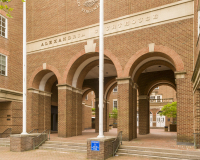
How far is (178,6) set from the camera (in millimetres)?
14664

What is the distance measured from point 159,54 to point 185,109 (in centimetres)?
427

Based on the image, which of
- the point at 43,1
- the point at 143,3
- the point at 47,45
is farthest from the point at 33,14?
the point at 143,3

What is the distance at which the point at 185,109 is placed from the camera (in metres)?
13.7

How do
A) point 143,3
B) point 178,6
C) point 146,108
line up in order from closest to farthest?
point 178,6
point 143,3
point 146,108

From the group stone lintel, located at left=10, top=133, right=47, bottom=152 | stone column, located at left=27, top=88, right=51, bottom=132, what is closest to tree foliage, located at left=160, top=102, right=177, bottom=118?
stone column, located at left=27, top=88, right=51, bottom=132

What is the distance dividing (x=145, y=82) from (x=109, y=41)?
347 inches

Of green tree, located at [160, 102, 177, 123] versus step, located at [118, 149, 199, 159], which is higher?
green tree, located at [160, 102, 177, 123]

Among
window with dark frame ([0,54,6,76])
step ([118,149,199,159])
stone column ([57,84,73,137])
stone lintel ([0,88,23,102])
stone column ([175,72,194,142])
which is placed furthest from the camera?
window with dark frame ([0,54,6,76])

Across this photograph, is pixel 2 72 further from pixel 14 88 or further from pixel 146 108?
pixel 146 108

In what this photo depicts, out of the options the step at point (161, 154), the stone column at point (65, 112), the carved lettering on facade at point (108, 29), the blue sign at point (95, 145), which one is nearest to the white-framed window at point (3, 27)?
the carved lettering on facade at point (108, 29)

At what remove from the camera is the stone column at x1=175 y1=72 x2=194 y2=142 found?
530 inches

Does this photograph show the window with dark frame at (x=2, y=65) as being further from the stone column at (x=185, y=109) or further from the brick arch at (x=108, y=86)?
the stone column at (x=185, y=109)

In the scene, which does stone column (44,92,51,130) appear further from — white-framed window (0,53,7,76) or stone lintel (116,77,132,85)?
stone lintel (116,77,132,85)

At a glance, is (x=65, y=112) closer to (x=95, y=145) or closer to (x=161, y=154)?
(x=95, y=145)
